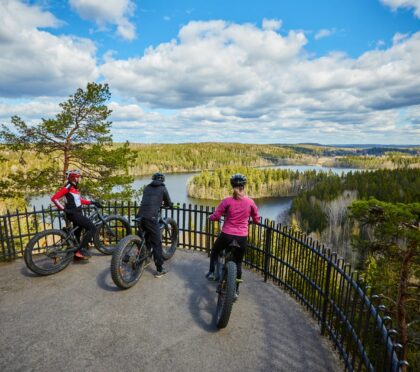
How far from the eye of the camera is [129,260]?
5.78 m

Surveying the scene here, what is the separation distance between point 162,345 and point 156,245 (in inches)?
88.5

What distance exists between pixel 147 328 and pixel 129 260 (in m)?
1.53

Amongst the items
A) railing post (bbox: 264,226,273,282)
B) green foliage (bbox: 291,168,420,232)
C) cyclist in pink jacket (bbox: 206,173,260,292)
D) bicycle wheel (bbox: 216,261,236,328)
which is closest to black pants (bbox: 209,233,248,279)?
cyclist in pink jacket (bbox: 206,173,260,292)

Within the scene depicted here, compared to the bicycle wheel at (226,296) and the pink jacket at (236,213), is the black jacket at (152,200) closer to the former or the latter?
the pink jacket at (236,213)

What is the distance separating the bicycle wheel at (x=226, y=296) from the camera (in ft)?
14.4

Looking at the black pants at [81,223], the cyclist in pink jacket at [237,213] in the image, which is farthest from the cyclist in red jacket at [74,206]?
the cyclist in pink jacket at [237,213]

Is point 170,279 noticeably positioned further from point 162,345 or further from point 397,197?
point 397,197

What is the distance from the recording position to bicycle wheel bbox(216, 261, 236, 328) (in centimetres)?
438

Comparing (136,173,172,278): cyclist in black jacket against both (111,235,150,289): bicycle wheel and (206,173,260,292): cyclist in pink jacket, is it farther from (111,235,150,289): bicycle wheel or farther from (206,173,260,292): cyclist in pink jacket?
(206,173,260,292): cyclist in pink jacket

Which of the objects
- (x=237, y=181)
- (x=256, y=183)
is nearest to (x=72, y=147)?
(x=237, y=181)

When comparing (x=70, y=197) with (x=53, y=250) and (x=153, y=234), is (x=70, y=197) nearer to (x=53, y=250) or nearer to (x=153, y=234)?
(x=53, y=250)

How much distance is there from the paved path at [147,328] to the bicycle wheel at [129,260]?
0.25 meters

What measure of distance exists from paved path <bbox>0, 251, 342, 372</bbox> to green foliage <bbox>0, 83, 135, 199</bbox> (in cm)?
1037

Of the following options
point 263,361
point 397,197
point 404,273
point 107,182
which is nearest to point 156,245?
point 263,361
